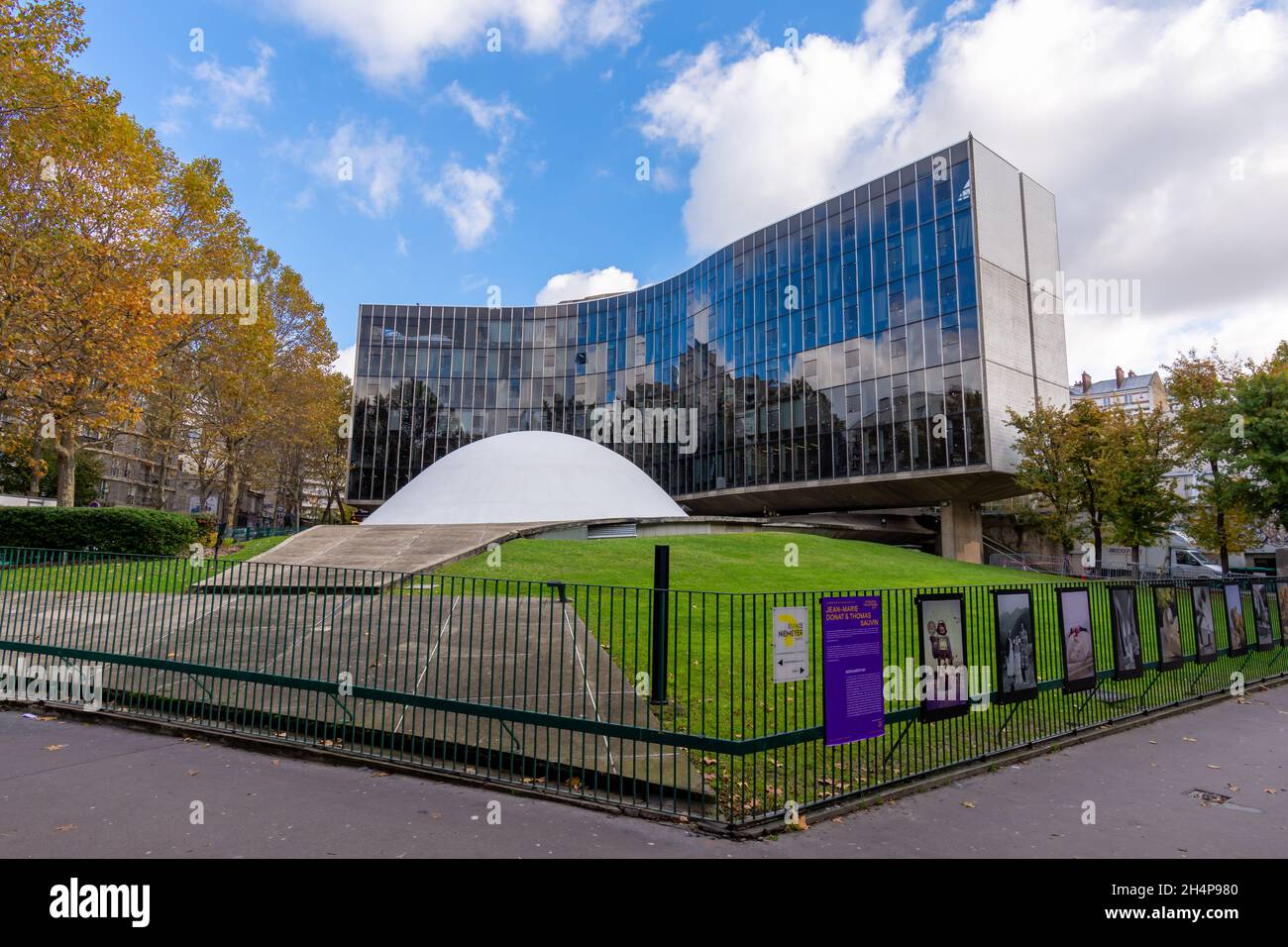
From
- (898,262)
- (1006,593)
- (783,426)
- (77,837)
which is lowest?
(77,837)

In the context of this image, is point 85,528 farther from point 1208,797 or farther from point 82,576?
point 1208,797

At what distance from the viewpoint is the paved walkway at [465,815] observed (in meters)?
4.62

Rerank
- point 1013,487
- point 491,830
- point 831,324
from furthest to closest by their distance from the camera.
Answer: point 831,324, point 1013,487, point 491,830

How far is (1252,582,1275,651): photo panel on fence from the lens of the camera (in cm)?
1243

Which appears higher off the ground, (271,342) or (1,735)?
(271,342)

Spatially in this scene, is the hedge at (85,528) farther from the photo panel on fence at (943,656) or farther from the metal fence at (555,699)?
the photo panel on fence at (943,656)

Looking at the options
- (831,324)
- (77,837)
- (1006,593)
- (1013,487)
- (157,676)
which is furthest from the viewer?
(831,324)

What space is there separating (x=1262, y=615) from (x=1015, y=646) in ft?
29.5

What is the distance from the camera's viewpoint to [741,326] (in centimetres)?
4759

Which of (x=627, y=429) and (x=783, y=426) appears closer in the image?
(x=783, y=426)

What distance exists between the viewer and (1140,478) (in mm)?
27859

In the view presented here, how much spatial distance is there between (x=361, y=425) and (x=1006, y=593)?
189ft
